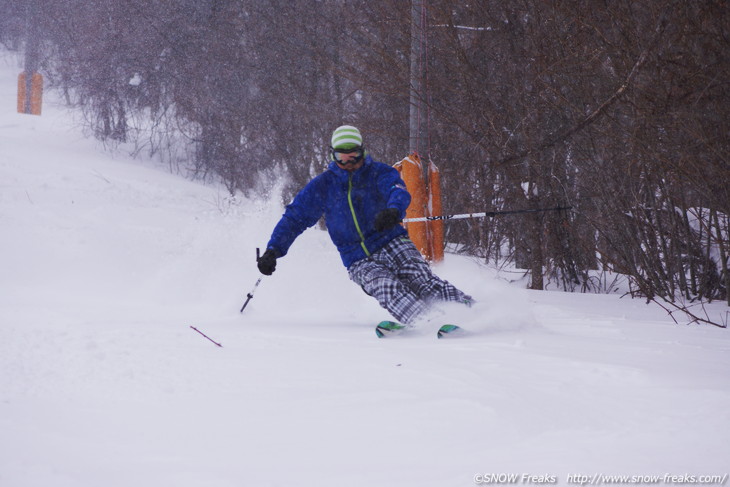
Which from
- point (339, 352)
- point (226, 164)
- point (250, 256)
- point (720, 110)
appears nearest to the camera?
point (339, 352)

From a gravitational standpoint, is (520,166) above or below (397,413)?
above

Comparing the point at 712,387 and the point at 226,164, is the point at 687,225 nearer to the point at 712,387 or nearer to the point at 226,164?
the point at 712,387

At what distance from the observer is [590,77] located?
20.6 feet

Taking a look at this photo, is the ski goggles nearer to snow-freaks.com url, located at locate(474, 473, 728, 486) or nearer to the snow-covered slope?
the snow-covered slope

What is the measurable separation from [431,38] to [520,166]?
208 cm

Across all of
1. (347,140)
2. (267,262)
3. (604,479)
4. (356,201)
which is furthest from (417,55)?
(604,479)

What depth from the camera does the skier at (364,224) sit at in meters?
5.00

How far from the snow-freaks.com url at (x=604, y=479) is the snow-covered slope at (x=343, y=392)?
2 cm

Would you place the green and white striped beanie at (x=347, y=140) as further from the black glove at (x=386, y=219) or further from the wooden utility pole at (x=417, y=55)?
the wooden utility pole at (x=417, y=55)

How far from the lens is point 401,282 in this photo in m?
5.00

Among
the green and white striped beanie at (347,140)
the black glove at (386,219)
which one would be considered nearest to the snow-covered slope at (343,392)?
the black glove at (386,219)

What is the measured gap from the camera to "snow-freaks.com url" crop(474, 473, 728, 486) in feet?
6.20

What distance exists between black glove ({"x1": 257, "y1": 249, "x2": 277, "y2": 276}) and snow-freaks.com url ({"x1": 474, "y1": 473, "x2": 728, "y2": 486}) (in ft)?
11.1

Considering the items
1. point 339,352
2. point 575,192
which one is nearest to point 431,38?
point 575,192
